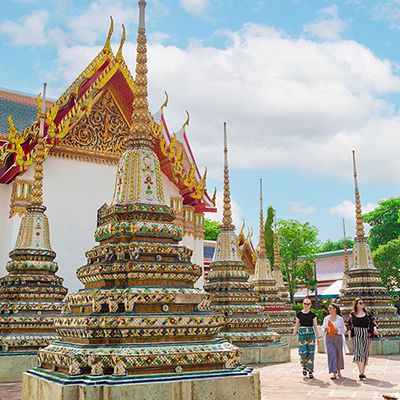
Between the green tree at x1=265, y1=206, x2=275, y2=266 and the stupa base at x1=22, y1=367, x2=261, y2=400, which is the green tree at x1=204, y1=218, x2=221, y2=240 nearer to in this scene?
the green tree at x1=265, y1=206, x2=275, y2=266

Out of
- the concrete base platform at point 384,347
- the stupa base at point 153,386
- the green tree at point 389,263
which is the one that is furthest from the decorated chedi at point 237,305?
the green tree at point 389,263

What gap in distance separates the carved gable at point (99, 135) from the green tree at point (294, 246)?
2245 cm

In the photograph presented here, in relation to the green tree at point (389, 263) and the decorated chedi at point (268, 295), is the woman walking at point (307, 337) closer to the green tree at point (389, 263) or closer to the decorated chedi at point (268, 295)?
the decorated chedi at point (268, 295)

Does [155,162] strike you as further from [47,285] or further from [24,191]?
[24,191]

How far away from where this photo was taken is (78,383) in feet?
14.4

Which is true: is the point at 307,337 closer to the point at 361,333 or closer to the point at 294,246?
the point at 361,333

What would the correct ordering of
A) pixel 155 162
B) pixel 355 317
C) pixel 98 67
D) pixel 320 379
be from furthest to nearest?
1. pixel 98 67
2. pixel 355 317
3. pixel 320 379
4. pixel 155 162

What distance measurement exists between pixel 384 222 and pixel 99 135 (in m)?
28.1

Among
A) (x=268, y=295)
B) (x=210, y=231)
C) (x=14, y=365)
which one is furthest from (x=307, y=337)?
(x=210, y=231)

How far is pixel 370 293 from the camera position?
13.3m

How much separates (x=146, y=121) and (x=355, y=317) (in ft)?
17.2

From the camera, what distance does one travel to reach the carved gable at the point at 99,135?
13.5 meters

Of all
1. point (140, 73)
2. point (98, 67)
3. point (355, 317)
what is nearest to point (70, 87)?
point (98, 67)

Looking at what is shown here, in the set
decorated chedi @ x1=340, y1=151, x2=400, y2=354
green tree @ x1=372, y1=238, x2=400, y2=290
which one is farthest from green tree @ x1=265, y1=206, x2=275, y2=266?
decorated chedi @ x1=340, y1=151, x2=400, y2=354
